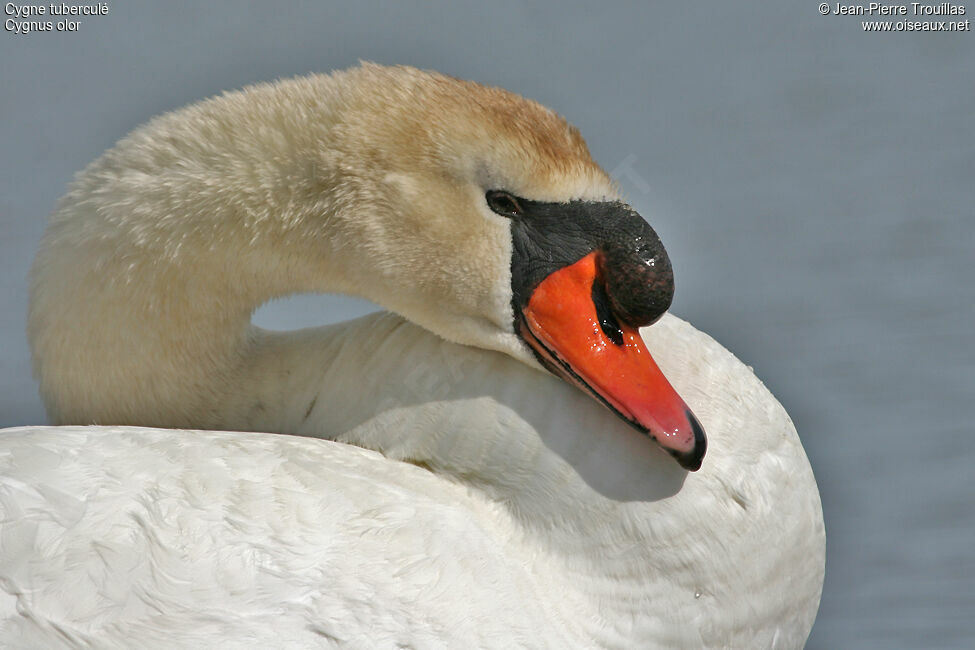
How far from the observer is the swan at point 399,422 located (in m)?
2.61

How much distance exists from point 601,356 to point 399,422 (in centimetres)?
51

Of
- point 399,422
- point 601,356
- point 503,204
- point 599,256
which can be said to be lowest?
point 399,422

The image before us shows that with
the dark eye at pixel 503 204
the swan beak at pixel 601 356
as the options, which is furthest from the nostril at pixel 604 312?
the dark eye at pixel 503 204

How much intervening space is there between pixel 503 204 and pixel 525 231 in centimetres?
7

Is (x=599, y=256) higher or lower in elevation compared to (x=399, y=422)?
higher

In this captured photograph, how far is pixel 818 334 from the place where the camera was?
505cm

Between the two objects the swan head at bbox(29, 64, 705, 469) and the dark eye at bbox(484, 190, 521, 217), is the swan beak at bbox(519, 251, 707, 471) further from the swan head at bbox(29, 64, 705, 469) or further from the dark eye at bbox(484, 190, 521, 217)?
the dark eye at bbox(484, 190, 521, 217)

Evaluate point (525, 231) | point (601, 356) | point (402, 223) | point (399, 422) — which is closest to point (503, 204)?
point (525, 231)

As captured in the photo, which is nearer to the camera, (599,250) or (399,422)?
(599,250)

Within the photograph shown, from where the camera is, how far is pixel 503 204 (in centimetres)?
276

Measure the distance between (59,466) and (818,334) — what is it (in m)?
3.13

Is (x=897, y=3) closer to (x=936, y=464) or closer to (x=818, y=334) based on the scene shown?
(x=818, y=334)

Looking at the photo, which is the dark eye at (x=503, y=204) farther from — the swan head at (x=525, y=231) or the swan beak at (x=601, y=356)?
A: the swan beak at (x=601, y=356)

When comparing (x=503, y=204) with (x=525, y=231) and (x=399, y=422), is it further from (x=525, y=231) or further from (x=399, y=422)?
(x=399, y=422)
